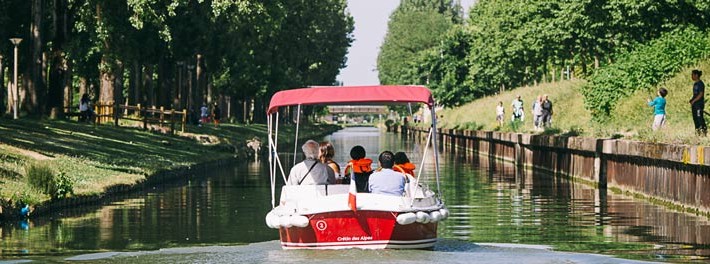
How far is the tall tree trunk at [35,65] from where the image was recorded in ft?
179

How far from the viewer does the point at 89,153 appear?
43.8 meters

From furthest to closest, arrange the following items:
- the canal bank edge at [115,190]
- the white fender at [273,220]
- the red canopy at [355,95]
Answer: the canal bank edge at [115,190] → the red canopy at [355,95] → the white fender at [273,220]

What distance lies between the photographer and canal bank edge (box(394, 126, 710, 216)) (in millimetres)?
30406

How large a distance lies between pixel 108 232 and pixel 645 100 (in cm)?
2949

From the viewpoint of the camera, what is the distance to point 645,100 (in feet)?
170

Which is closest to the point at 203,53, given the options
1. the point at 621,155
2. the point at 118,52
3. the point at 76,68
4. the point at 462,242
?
the point at 76,68

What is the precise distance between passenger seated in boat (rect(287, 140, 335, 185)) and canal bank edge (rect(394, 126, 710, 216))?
891 cm

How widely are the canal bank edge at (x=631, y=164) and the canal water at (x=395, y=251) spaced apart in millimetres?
529

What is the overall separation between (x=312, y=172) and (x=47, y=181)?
9441mm

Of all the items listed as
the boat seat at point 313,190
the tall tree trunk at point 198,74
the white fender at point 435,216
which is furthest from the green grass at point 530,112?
the white fender at point 435,216

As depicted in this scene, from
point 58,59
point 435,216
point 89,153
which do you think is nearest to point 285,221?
point 435,216

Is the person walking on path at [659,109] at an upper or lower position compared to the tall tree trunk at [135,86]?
lower

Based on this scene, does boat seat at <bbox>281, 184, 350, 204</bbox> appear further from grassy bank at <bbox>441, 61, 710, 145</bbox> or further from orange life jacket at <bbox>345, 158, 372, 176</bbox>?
grassy bank at <bbox>441, 61, 710, 145</bbox>

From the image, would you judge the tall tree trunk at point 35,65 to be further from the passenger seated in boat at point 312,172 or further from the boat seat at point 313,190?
the boat seat at point 313,190
